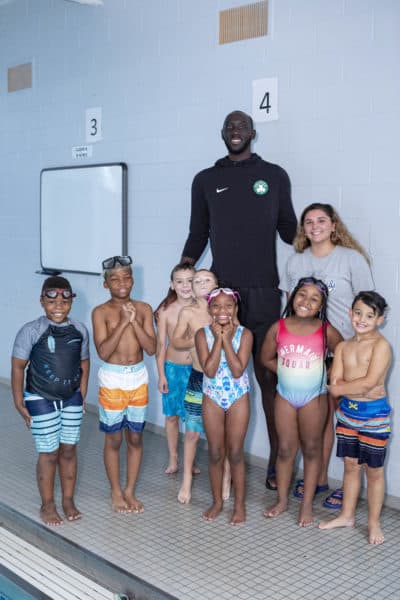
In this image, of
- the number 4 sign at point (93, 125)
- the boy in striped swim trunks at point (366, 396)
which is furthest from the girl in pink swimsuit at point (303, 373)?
the number 4 sign at point (93, 125)

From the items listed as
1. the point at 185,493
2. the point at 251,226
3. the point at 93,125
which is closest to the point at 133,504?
the point at 185,493

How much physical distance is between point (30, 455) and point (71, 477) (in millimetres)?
1023

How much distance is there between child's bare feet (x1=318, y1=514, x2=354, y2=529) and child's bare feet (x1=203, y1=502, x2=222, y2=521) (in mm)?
491

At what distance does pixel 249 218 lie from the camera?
3.60 metres

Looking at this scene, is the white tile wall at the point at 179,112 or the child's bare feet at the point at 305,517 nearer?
the child's bare feet at the point at 305,517

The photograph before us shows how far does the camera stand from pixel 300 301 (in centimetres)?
314

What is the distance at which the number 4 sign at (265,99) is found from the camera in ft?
12.6

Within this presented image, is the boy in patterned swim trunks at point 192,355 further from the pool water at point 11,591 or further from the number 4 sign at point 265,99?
the number 4 sign at point 265,99

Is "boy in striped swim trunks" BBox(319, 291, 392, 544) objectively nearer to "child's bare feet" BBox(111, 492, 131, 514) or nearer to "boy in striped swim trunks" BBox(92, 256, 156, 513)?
"boy in striped swim trunks" BBox(92, 256, 156, 513)

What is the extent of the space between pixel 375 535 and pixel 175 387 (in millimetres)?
1331

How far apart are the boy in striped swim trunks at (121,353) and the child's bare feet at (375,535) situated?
45.8 inches

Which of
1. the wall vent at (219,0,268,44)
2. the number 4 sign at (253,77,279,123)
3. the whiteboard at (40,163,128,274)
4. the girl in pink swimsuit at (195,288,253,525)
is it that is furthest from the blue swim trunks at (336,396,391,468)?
the whiteboard at (40,163,128,274)

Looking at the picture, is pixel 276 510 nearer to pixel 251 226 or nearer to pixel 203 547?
pixel 203 547

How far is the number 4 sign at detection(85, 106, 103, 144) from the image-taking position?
502 cm
